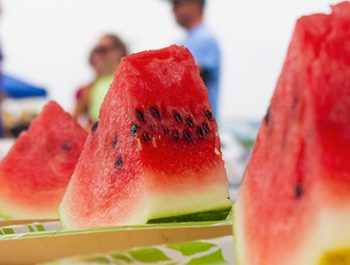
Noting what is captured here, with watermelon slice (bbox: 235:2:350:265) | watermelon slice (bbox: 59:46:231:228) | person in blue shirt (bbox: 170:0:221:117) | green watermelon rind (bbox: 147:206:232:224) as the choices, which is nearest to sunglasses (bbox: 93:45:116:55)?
person in blue shirt (bbox: 170:0:221:117)

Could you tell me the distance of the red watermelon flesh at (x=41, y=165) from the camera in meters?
1.20

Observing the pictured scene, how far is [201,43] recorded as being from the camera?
11.1ft

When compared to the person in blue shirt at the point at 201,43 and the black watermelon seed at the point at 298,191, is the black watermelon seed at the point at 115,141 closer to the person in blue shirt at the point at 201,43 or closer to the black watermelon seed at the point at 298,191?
the black watermelon seed at the point at 298,191

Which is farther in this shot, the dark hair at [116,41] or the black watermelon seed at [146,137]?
the dark hair at [116,41]

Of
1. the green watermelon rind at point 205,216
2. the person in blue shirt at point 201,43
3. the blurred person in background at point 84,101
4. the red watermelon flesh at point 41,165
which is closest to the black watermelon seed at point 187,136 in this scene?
the green watermelon rind at point 205,216

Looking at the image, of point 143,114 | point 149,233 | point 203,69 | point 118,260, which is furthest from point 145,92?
point 203,69

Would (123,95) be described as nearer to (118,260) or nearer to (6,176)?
(118,260)

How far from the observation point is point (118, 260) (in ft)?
1.82

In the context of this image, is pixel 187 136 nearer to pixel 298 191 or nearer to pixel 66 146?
pixel 298 191

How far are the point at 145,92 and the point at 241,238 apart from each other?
0.31 m

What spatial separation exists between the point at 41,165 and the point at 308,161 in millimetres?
846

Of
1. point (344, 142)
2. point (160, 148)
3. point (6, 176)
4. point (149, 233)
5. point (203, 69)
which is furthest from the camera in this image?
point (203, 69)

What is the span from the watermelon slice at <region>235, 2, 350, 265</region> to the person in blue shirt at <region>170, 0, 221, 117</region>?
271 cm

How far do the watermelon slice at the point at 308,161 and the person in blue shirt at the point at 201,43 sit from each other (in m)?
2.71
